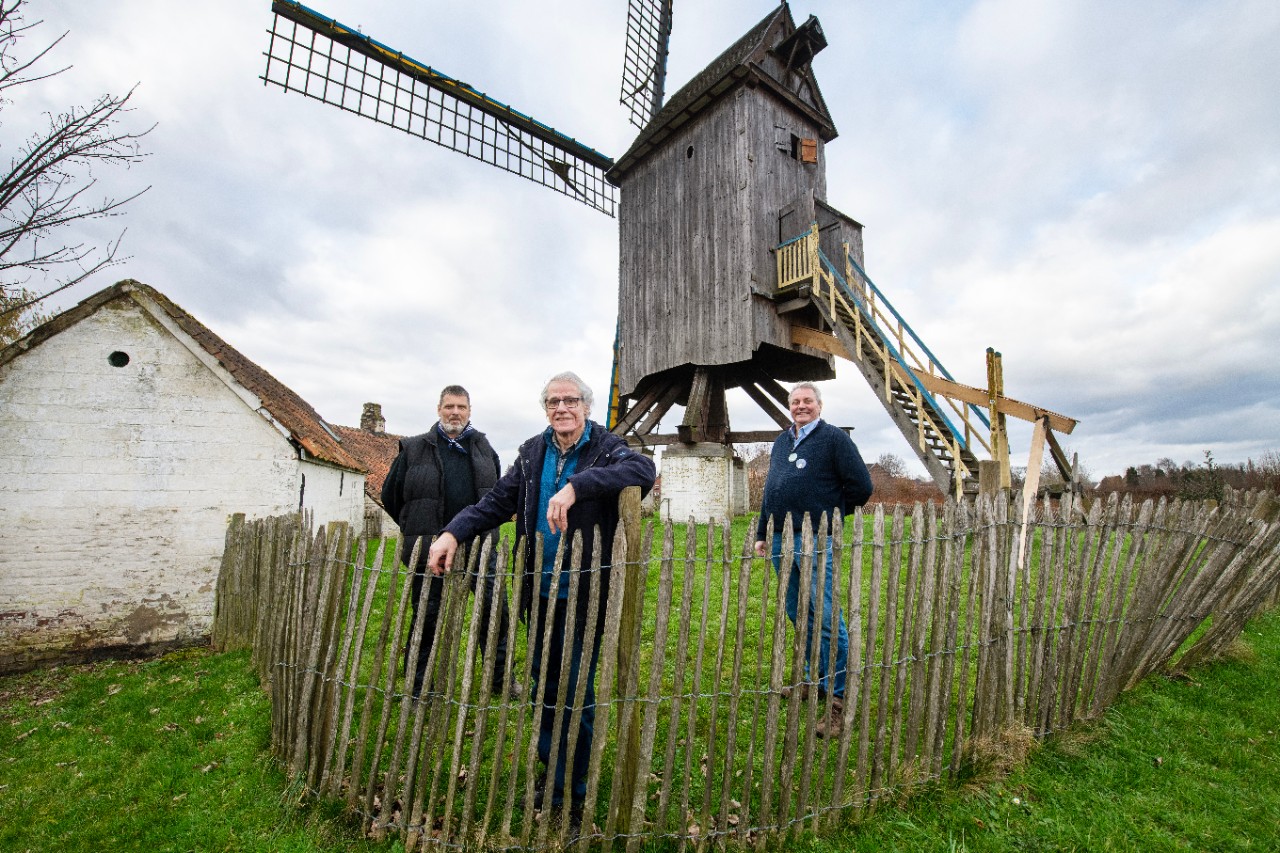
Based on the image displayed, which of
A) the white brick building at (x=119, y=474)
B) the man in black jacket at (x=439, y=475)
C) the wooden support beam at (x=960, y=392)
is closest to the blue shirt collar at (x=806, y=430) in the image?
the man in black jacket at (x=439, y=475)

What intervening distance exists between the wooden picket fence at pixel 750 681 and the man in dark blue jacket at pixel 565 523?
0.11 m

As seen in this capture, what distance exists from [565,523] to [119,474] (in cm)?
735

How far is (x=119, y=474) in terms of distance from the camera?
6.97 metres

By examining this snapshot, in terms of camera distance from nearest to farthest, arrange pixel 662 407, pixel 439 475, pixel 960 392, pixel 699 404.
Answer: pixel 439 475 → pixel 960 392 → pixel 699 404 → pixel 662 407

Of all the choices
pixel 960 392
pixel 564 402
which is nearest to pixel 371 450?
pixel 960 392

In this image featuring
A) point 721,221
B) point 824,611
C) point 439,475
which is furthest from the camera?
point 721,221

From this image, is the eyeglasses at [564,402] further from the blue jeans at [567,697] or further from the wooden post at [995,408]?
the wooden post at [995,408]

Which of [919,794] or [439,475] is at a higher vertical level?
[439,475]

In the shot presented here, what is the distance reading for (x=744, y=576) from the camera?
2801 millimetres

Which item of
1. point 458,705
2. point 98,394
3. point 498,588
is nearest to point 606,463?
point 498,588

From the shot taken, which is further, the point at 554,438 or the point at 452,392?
the point at 452,392

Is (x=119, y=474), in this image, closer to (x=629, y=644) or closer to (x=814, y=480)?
(x=629, y=644)

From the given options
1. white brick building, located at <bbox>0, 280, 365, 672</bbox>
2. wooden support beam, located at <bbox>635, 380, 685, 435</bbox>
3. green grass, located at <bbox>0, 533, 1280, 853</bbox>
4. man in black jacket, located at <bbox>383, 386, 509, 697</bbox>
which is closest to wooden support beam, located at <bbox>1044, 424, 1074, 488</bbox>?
green grass, located at <bbox>0, 533, 1280, 853</bbox>

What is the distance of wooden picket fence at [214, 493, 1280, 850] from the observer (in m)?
2.77
